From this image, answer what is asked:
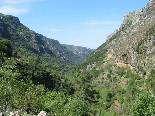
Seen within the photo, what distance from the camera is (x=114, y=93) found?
10369cm

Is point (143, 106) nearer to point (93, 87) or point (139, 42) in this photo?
point (93, 87)

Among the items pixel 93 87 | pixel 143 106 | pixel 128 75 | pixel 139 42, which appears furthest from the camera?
pixel 139 42

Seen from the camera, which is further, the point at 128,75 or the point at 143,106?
the point at 128,75

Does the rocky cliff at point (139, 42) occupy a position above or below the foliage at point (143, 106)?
above

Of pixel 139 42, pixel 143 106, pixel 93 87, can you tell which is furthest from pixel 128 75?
pixel 143 106

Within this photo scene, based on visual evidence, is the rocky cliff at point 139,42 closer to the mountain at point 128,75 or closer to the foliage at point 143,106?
the mountain at point 128,75

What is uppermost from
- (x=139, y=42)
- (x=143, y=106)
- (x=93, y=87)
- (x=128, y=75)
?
(x=139, y=42)

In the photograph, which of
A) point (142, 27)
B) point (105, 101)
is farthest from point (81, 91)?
point (142, 27)

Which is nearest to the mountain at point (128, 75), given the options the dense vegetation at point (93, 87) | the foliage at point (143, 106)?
the dense vegetation at point (93, 87)

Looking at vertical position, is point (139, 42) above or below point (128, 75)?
above

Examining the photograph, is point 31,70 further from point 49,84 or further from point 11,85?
point 11,85

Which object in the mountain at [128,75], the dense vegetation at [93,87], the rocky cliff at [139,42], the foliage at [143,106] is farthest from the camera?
the rocky cliff at [139,42]

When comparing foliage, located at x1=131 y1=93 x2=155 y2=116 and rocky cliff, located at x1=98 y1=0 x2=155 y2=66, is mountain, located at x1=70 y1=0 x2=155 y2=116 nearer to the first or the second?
rocky cliff, located at x1=98 y1=0 x2=155 y2=66

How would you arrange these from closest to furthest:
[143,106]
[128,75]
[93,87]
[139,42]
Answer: [143,106] → [128,75] → [93,87] → [139,42]
